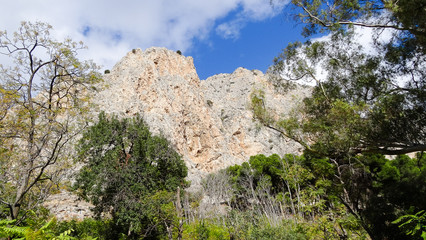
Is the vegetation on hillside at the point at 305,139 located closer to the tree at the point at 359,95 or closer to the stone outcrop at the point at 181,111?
the tree at the point at 359,95

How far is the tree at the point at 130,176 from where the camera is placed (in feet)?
46.6

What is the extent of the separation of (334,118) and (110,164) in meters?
13.5

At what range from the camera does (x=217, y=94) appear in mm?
67125

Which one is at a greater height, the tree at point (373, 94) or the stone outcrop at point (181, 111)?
the stone outcrop at point (181, 111)

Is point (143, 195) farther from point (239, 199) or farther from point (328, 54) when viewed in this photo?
point (239, 199)

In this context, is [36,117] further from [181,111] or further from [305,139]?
[181,111]

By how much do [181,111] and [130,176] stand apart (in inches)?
1120

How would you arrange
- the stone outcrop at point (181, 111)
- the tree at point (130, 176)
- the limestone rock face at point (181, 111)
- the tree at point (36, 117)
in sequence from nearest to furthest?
the tree at point (36, 117), the tree at point (130, 176), the stone outcrop at point (181, 111), the limestone rock face at point (181, 111)

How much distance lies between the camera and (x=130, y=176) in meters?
15.3

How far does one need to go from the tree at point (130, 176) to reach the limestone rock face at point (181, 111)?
16.2 metres

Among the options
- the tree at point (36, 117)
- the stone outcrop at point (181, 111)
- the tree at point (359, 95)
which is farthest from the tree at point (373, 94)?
the stone outcrop at point (181, 111)

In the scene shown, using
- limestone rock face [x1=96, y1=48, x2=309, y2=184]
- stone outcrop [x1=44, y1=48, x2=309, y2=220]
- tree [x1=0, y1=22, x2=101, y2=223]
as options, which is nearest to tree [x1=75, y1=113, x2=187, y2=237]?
tree [x1=0, y1=22, x2=101, y2=223]

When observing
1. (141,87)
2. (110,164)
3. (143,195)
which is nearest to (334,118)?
(143,195)

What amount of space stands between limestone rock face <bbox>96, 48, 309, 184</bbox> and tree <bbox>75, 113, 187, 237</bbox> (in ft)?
53.1
